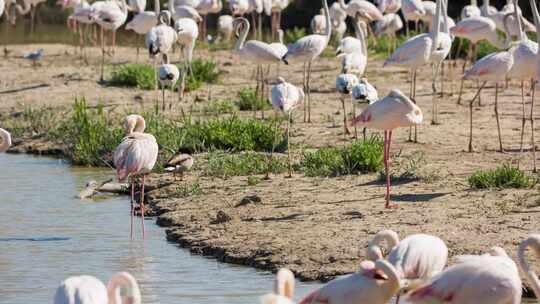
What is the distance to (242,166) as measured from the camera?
11.4 m

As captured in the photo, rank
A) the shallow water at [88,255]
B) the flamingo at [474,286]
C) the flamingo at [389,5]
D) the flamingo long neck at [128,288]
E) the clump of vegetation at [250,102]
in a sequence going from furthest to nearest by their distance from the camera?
the flamingo at [389,5] → the clump of vegetation at [250,102] → the shallow water at [88,255] → the flamingo at [474,286] → the flamingo long neck at [128,288]

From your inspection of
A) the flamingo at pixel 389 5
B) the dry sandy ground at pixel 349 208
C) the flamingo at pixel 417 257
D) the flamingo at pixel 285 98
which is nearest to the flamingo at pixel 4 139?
the dry sandy ground at pixel 349 208

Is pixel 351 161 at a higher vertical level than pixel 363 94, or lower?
lower

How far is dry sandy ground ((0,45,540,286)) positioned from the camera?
27.6 feet

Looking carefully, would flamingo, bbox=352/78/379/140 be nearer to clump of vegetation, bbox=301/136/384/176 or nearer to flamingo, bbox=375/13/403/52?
clump of vegetation, bbox=301/136/384/176

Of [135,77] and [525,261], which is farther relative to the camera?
[135,77]

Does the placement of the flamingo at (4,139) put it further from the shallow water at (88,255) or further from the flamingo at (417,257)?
the flamingo at (417,257)

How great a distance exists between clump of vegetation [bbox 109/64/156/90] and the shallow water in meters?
4.56

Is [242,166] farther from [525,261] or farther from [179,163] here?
[525,261]

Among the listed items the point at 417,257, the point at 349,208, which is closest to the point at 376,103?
the point at 349,208

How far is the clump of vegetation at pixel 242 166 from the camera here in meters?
11.3

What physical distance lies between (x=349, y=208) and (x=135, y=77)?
7806 mm

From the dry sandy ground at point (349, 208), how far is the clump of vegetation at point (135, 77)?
9.57 ft

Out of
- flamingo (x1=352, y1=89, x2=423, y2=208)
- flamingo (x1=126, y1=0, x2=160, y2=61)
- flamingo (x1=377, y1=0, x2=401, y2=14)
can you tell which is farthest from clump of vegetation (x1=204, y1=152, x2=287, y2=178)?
flamingo (x1=377, y1=0, x2=401, y2=14)
